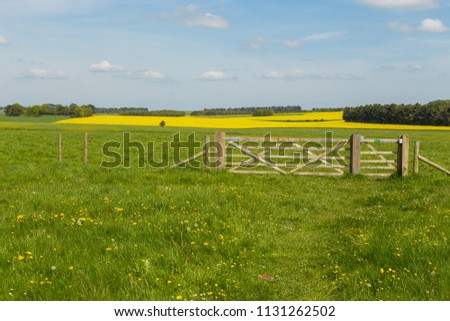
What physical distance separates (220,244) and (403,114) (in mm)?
88681

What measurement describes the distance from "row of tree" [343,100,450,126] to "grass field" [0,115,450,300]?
78.0m

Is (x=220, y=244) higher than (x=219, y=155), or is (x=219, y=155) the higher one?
(x=219, y=155)

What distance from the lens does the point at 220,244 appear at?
725 centimetres

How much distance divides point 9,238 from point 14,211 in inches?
80.5

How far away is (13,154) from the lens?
2228 cm

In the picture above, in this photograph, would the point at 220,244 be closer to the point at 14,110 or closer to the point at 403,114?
the point at 403,114

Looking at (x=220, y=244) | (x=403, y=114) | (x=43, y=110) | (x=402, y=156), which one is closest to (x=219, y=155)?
(x=402, y=156)

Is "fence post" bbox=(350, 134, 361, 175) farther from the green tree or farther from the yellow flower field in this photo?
the green tree

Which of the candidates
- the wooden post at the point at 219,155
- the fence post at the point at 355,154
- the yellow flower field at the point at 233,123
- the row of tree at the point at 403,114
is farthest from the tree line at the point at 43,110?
the fence post at the point at 355,154

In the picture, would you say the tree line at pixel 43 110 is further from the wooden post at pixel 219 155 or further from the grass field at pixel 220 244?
the grass field at pixel 220 244

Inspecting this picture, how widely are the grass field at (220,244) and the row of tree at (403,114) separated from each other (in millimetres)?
77978

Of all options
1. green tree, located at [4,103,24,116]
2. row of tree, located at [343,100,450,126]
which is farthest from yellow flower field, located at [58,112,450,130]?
green tree, located at [4,103,24,116]

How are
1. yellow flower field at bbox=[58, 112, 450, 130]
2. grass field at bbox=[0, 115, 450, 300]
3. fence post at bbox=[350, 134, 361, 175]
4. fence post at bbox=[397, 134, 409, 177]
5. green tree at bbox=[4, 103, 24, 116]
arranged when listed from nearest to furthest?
grass field at bbox=[0, 115, 450, 300], fence post at bbox=[397, 134, 409, 177], fence post at bbox=[350, 134, 361, 175], yellow flower field at bbox=[58, 112, 450, 130], green tree at bbox=[4, 103, 24, 116]

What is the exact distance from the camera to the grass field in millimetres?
5543
